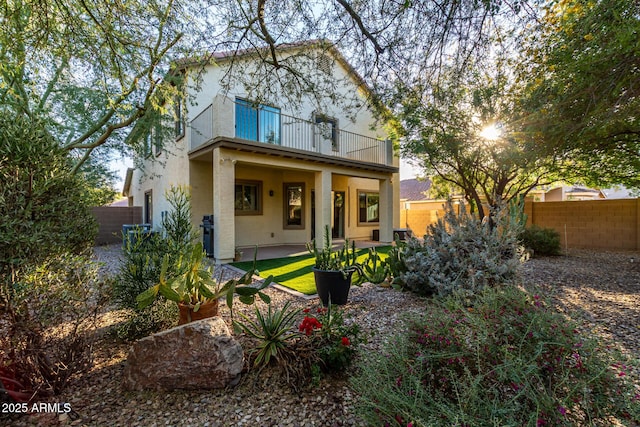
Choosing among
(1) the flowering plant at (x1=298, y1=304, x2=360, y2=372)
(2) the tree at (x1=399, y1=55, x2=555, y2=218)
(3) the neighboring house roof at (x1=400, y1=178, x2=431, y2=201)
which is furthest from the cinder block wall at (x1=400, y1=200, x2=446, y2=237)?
(1) the flowering plant at (x1=298, y1=304, x2=360, y2=372)

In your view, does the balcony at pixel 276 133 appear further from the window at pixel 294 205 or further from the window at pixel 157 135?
the window at pixel 294 205

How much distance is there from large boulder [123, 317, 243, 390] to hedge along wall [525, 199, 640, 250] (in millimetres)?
11528

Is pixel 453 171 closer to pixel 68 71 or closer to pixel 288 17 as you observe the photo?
pixel 288 17

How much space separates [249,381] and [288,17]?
4361 mm

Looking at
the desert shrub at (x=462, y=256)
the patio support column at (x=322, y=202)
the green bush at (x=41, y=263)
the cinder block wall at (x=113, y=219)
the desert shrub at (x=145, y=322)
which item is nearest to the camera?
the green bush at (x=41, y=263)

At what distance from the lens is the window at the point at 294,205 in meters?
11.5

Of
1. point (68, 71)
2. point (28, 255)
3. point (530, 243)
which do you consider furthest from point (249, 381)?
point (530, 243)

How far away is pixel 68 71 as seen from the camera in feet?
17.7

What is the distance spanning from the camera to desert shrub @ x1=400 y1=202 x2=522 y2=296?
4023 mm

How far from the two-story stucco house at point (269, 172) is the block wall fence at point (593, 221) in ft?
11.7

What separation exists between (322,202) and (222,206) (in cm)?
332

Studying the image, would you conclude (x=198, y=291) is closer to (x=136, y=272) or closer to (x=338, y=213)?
(x=136, y=272)

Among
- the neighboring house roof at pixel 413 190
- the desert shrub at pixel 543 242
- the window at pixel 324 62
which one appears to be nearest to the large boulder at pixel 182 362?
the window at pixel 324 62

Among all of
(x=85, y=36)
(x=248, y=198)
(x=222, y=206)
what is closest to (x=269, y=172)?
(x=248, y=198)
